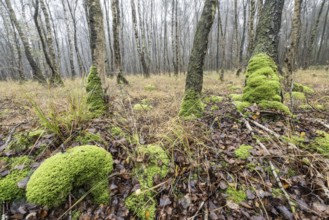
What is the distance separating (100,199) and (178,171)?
2.94 ft

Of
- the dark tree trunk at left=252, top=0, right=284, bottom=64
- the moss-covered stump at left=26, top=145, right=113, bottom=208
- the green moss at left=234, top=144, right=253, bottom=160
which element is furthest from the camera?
the dark tree trunk at left=252, top=0, right=284, bottom=64

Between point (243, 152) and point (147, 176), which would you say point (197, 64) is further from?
point (147, 176)

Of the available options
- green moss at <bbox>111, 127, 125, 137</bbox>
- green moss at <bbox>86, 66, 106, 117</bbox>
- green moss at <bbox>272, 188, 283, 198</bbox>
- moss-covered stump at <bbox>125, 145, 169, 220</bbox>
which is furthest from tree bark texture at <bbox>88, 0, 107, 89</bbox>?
green moss at <bbox>272, 188, 283, 198</bbox>

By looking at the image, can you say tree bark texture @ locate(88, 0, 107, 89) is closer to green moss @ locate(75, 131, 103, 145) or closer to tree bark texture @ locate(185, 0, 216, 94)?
green moss @ locate(75, 131, 103, 145)

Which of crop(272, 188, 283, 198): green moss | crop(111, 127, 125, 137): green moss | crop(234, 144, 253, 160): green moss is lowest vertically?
crop(272, 188, 283, 198): green moss

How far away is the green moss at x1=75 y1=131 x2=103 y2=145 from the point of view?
2.23m

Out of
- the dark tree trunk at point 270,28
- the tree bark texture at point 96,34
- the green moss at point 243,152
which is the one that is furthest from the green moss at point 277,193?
the dark tree trunk at point 270,28

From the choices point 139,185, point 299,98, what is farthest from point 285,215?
point 299,98

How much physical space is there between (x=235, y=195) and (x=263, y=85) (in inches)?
98.8

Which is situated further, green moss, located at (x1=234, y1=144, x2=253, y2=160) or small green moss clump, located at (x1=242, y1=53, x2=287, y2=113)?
small green moss clump, located at (x1=242, y1=53, x2=287, y2=113)

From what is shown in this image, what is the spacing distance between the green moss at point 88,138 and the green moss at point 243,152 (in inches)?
73.3

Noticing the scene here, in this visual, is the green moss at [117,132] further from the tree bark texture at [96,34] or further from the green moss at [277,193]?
the green moss at [277,193]

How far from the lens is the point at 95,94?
10.2 feet

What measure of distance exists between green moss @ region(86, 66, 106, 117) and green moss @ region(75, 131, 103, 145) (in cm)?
76
